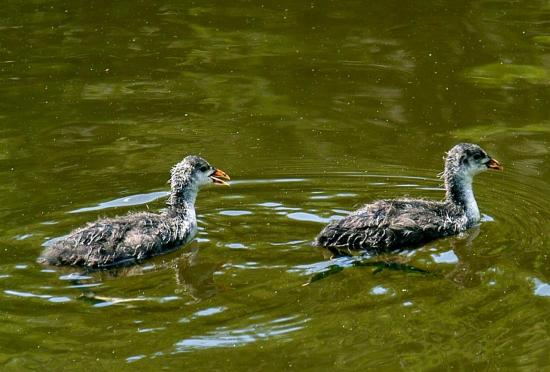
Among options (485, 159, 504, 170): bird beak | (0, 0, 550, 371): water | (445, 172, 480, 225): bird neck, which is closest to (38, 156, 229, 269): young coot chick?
(0, 0, 550, 371): water

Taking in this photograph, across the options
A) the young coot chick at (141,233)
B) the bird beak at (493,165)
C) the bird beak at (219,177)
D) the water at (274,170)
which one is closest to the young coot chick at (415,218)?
the bird beak at (493,165)

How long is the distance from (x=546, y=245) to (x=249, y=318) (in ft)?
8.85

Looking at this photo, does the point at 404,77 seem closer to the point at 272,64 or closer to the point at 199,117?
the point at 272,64

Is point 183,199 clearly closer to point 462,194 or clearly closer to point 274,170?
point 274,170

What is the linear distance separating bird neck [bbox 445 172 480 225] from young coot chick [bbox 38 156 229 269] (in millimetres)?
1966

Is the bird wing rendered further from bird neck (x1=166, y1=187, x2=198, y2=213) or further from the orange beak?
bird neck (x1=166, y1=187, x2=198, y2=213)

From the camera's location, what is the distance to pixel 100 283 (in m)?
9.39

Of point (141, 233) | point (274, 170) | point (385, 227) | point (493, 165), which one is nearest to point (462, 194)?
point (493, 165)

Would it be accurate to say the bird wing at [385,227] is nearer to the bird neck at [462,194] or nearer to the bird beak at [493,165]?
the bird neck at [462,194]

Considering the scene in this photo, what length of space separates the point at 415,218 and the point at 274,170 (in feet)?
6.40

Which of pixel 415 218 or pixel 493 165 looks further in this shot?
pixel 493 165

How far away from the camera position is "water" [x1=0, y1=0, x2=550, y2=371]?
27.3 feet

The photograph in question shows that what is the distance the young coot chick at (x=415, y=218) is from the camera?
32.7 feet

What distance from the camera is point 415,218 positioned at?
10.2m
